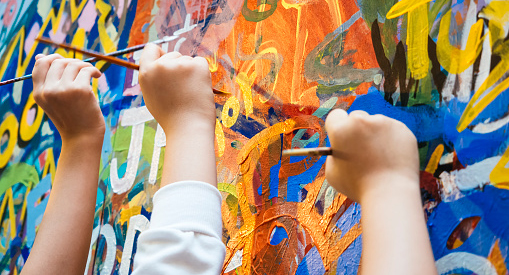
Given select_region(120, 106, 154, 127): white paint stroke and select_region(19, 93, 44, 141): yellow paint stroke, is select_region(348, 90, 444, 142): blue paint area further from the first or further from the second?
select_region(19, 93, 44, 141): yellow paint stroke

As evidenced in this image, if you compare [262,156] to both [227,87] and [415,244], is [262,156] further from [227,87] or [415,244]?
[415,244]

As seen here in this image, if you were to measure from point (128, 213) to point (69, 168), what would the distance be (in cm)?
21

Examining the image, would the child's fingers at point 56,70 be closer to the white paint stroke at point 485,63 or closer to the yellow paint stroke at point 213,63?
the yellow paint stroke at point 213,63

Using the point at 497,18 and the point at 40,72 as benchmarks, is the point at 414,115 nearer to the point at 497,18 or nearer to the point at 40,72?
the point at 497,18

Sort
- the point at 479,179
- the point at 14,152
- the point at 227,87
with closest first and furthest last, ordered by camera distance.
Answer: the point at 479,179, the point at 227,87, the point at 14,152

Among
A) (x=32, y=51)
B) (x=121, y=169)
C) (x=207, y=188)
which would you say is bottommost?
(x=207, y=188)

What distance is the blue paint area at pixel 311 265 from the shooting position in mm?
609

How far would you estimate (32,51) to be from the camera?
1236mm

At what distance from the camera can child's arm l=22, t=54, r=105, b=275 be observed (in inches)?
24.0

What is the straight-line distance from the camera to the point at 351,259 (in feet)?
1.90

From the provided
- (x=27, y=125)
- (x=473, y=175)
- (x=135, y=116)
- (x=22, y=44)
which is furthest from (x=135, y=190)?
(x=22, y=44)

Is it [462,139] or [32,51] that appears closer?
[462,139]

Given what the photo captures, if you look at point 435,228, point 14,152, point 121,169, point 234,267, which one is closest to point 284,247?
point 234,267

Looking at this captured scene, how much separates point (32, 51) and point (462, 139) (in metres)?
1.11
